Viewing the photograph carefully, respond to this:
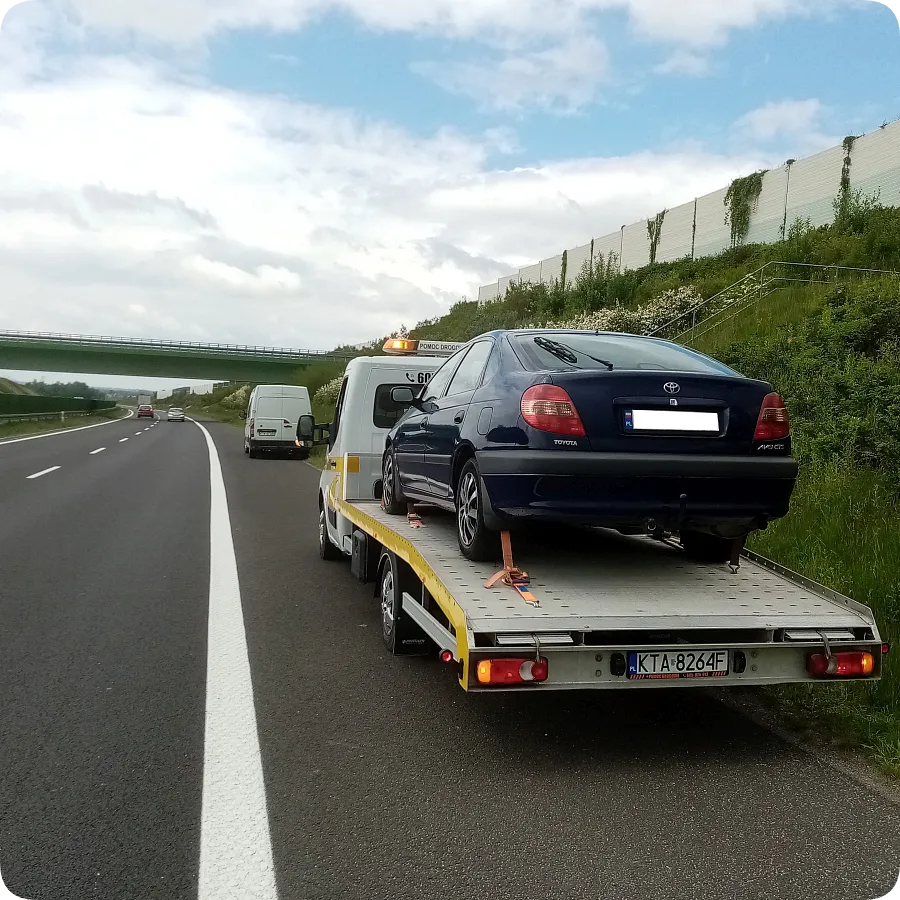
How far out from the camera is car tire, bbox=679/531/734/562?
5.45 m

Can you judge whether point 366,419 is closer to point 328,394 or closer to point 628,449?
point 628,449

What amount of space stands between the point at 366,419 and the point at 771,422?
14.3 ft

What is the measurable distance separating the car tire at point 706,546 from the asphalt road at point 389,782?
854 millimetres

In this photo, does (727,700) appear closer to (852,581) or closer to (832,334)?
(852,581)

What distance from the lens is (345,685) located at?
511 centimetres

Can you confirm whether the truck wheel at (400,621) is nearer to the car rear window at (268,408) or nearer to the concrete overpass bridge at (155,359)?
the car rear window at (268,408)

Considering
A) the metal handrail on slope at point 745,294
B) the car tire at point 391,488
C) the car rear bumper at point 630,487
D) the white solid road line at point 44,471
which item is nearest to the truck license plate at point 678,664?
the car rear bumper at point 630,487

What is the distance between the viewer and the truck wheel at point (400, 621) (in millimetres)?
5449

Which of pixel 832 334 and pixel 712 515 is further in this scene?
pixel 832 334

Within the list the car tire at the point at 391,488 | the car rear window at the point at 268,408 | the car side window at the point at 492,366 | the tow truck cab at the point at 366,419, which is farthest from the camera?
the car rear window at the point at 268,408

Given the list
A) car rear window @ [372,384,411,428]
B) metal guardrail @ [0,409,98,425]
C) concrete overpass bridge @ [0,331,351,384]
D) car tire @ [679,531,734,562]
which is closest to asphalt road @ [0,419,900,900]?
car tire @ [679,531,734,562]

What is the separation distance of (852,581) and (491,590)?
3118mm

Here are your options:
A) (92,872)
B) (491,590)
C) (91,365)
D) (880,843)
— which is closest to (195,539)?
(491,590)

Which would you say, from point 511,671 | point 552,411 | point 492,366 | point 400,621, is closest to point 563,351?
point 492,366
